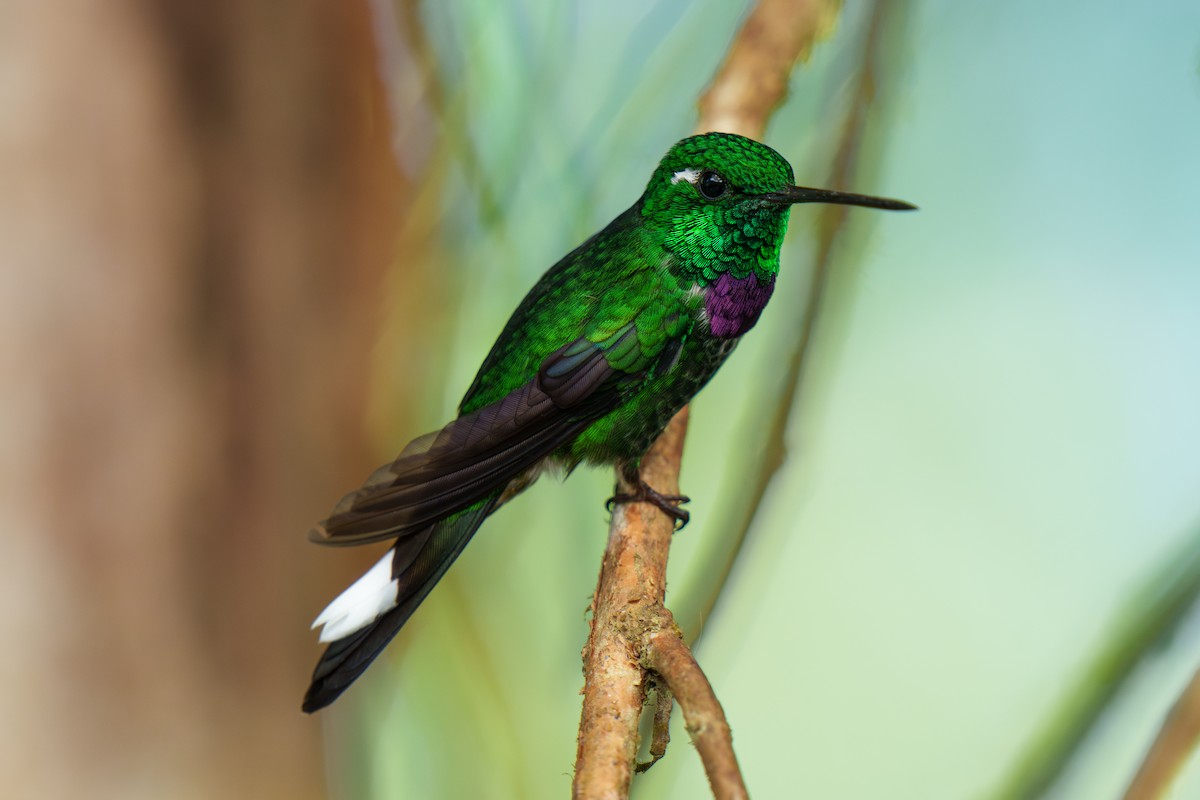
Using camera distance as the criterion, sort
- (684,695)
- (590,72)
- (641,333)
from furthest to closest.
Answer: (590,72)
(641,333)
(684,695)

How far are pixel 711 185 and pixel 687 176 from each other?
35 millimetres

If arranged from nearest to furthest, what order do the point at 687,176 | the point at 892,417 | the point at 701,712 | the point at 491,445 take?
the point at 701,712 → the point at 491,445 → the point at 687,176 → the point at 892,417

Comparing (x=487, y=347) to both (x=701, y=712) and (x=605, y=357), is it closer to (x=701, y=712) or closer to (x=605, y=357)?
(x=605, y=357)

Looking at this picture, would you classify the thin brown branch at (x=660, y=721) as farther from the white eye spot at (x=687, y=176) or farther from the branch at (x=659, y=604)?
the white eye spot at (x=687, y=176)

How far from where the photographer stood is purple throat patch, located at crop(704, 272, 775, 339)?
3.67ft

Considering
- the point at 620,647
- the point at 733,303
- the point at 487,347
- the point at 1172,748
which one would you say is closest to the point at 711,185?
the point at 733,303

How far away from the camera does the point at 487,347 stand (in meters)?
1.71

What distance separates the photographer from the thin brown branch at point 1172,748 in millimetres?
1220

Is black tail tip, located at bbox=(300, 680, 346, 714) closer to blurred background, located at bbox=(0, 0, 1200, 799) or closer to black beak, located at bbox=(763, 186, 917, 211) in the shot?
blurred background, located at bbox=(0, 0, 1200, 799)

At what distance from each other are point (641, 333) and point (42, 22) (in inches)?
39.5

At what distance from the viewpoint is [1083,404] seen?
1.41 meters

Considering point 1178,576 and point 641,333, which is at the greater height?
point 641,333

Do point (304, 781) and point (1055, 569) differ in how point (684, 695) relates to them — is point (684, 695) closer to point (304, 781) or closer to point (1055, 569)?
point (1055, 569)

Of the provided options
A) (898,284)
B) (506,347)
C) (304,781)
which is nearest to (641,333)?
(506,347)
